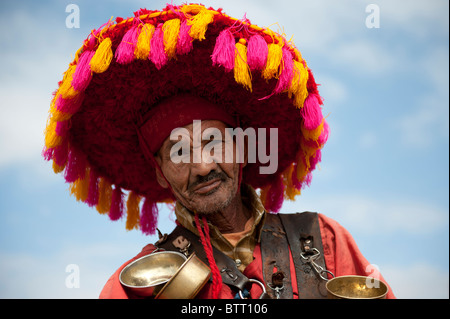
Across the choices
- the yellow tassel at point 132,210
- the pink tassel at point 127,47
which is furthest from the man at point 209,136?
the yellow tassel at point 132,210

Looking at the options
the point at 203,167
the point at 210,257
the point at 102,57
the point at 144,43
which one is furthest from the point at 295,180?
the point at 102,57

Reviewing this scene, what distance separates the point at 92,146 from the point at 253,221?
1193 millimetres

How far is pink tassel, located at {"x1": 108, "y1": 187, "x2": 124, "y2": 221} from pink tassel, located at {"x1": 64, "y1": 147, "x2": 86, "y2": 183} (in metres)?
0.39

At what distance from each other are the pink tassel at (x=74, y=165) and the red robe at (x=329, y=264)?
70 centimetres

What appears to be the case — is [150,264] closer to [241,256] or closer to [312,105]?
[241,256]

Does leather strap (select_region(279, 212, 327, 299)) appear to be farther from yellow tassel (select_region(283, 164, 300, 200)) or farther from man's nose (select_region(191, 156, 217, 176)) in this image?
man's nose (select_region(191, 156, 217, 176))

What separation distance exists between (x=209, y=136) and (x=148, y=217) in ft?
3.56

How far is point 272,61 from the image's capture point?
2748 mm

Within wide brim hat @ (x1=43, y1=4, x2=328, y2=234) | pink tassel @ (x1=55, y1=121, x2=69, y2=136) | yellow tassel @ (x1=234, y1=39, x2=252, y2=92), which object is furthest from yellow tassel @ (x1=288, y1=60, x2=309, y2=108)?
pink tassel @ (x1=55, y1=121, x2=69, y2=136)

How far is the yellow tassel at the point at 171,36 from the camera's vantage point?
271cm

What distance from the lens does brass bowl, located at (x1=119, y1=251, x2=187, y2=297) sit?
277cm

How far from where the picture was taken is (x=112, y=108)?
10.3 feet

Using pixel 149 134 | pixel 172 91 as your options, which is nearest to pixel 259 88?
pixel 172 91

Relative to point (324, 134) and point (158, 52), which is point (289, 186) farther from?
point (158, 52)
